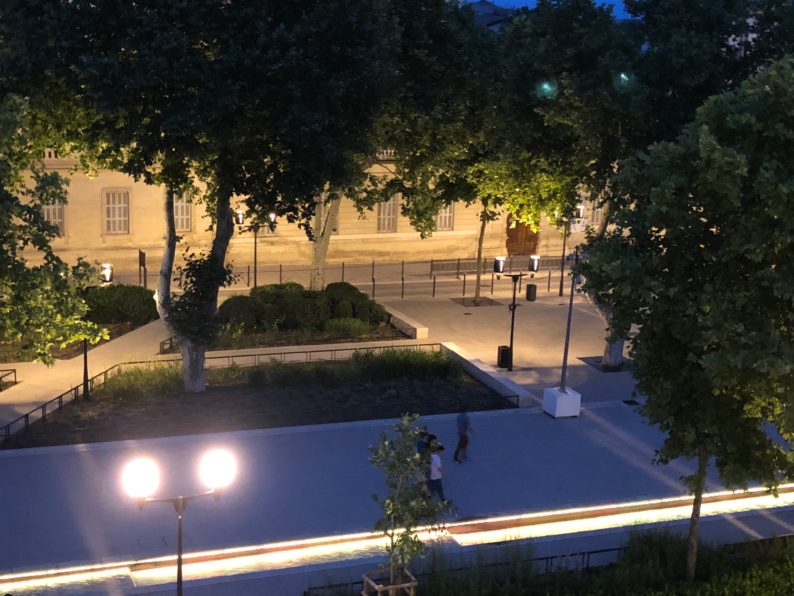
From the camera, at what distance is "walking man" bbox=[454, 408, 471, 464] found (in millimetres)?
18172

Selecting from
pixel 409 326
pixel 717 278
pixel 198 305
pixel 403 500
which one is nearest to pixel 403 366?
pixel 409 326

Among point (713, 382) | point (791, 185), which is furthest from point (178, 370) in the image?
point (791, 185)

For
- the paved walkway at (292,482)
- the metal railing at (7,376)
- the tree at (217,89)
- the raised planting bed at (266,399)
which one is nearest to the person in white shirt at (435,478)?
the paved walkway at (292,482)

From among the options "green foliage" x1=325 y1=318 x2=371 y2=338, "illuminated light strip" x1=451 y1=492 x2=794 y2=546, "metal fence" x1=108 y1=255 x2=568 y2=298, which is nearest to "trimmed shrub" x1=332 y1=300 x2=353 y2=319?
"green foliage" x1=325 y1=318 x2=371 y2=338

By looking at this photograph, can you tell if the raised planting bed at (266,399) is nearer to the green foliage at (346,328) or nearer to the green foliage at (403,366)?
the green foliage at (403,366)

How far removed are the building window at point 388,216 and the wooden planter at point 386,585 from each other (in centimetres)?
2782

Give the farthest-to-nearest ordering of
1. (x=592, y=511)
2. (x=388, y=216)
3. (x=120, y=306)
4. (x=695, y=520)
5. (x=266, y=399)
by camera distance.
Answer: (x=388, y=216) → (x=120, y=306) → (x=266, y=399) → (x=592, y=511) → (x=695, y=520)

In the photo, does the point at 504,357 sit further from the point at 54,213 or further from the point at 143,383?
the point at 54,213

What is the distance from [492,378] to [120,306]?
10982mm

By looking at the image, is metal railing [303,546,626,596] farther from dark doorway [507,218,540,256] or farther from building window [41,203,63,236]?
dark doorway [507,218,540,256]

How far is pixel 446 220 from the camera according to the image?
41.5 meters

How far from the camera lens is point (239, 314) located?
27281 millimetres

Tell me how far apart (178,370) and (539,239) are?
2328 cm

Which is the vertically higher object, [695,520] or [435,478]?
[695,520]
